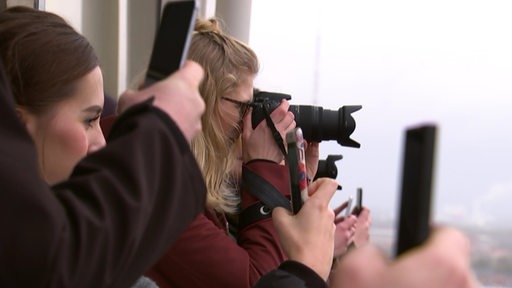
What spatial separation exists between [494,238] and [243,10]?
0.94 metres

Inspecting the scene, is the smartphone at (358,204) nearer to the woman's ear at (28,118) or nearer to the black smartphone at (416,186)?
the woman's ear at (28,118)

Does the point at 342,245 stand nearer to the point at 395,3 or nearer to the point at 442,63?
the point at 442,63

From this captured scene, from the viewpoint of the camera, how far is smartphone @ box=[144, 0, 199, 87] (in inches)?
19.3

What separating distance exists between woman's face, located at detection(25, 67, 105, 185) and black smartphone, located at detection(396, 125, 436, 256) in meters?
0.51

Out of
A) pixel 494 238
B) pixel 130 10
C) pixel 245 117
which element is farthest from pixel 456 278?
pixel 130 10

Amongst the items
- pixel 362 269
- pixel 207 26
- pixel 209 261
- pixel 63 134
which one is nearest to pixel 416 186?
pixel 362 269

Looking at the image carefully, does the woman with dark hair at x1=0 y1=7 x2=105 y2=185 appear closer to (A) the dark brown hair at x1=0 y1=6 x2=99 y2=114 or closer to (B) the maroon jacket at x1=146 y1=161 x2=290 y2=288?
(A) the dark brown hair at x1=0 y1=6 x2=99 y2=114

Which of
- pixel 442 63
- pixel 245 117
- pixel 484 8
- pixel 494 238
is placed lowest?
pixel 494 238

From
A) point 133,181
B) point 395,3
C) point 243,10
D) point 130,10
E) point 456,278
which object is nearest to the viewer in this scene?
point 456,278

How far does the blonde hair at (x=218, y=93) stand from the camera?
3.56 feet

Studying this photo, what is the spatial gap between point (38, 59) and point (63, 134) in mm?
91

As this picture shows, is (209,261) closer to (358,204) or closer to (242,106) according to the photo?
(242,106)

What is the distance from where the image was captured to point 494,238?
3.15 ft

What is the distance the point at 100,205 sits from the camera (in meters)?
0.42
